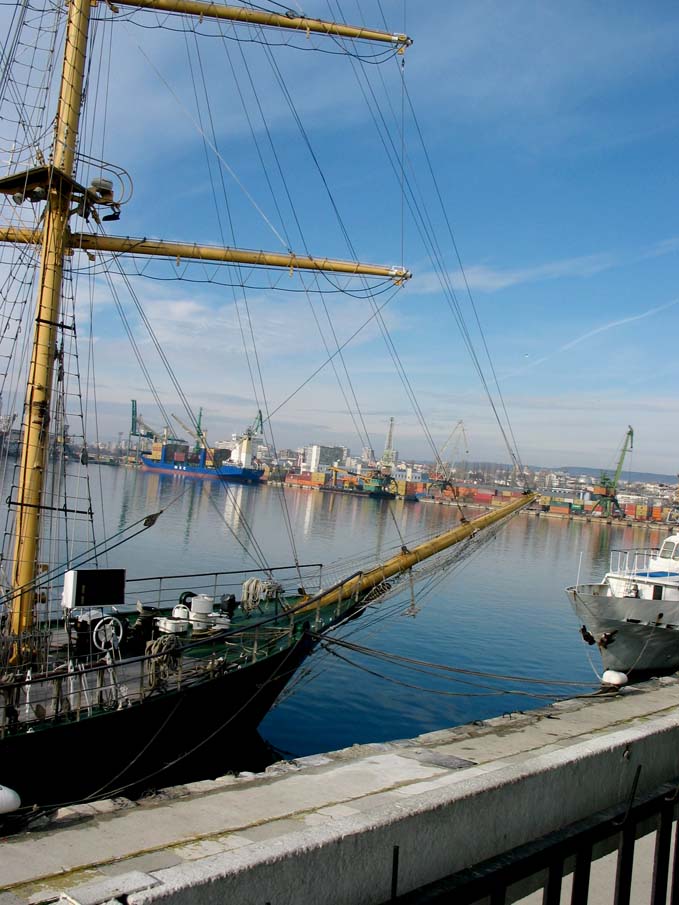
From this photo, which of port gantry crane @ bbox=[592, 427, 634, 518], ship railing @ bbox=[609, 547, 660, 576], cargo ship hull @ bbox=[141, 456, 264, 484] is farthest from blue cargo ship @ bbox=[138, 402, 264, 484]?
ship railing @ bbox=[609, 547, 660, 576]

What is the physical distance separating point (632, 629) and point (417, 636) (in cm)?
773

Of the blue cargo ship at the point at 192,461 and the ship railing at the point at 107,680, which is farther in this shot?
the blue cargo ship at the point at 192,461

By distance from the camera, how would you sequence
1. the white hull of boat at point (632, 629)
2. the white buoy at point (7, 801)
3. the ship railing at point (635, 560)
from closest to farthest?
the white buoy at point (7, 801)
the white hull of boat at point (632, 629)
the ship railing at point (635, 560)

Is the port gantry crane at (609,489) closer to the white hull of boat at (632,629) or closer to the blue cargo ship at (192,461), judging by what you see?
the blue cargo ship at (192,461)

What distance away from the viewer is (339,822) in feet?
13.1

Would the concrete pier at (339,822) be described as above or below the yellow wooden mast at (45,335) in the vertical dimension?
below

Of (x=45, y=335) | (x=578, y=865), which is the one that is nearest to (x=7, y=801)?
(x=578, y=865)

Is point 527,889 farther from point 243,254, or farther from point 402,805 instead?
point 243,254

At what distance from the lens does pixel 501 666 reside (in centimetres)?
2517

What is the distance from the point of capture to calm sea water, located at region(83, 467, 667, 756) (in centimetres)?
1822

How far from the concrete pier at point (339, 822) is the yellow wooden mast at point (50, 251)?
6745 mm

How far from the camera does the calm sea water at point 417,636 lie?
1822 centimetres

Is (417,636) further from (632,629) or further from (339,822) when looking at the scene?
(339,822)

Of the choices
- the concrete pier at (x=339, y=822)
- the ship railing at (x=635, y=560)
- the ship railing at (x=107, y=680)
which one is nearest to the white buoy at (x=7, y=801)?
the concrete pier at (x=339, y=822)
